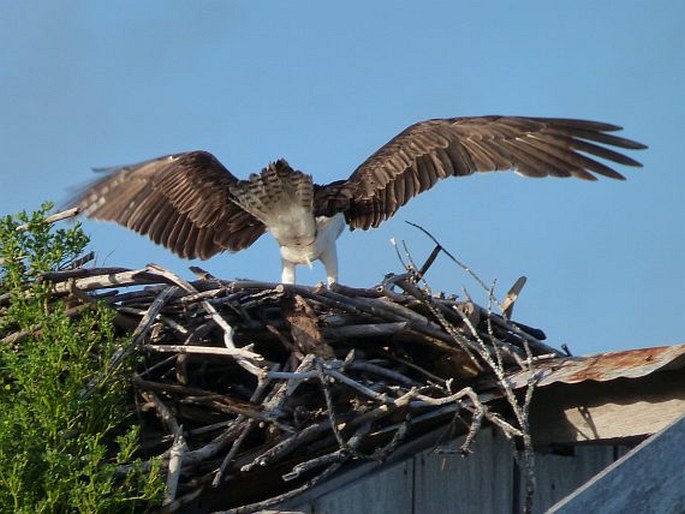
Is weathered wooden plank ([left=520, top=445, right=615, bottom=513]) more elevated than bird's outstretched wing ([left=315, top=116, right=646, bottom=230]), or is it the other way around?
bird's outstretched wing ([left=315, top=116, right=646, bottom=230])

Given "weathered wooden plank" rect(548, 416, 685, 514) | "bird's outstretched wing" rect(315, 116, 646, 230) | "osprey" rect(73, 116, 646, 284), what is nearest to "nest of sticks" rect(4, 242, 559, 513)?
"bird's outstretched wing" rect(315, 116, 646, 230)

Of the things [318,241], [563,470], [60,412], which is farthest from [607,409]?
[318,241]

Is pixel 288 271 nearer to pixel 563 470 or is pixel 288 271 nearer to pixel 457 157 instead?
pixel 457 157

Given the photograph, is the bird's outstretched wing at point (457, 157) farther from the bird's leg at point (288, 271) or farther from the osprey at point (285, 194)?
the bird's leg at point (288, 271)

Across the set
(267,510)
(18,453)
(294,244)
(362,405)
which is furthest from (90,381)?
(294,244)

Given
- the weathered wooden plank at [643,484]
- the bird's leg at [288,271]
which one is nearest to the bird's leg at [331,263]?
the bird's leg at [288,271]

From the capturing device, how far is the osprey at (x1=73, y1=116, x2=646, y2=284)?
734cm

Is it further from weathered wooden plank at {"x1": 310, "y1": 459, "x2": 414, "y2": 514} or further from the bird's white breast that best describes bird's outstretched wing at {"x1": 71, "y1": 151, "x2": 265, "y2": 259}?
weathered wooden plank at {"x1": 310, "y1": 459, "x2": 414, "y2": 514}

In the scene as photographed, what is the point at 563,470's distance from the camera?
5.69 metres

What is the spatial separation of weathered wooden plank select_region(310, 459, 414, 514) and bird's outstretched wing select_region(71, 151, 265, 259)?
2.60 meters

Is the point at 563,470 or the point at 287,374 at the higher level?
the point at 287,374

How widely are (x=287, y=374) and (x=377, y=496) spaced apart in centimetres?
60

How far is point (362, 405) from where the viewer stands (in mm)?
5234

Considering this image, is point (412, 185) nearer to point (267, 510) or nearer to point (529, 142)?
point (529, 142)
